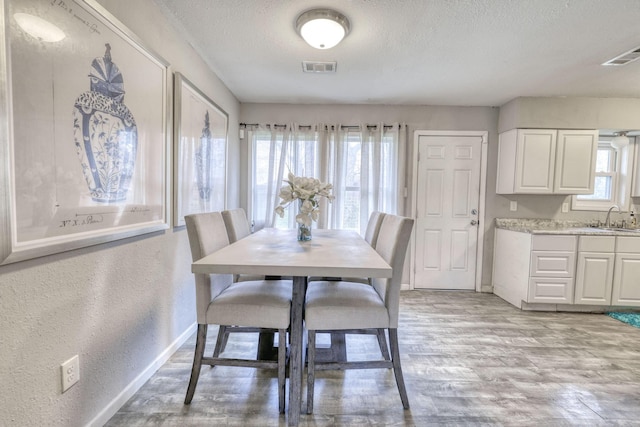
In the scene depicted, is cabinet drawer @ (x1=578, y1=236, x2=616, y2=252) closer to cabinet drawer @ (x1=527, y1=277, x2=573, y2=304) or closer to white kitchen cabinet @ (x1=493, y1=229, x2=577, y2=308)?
white kitchen cabinet @ (x1=493, y1=229, x2=577, y2=308)

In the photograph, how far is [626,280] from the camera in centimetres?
283

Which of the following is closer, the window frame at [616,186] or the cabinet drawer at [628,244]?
A: the cabinet drawer at [628,244]

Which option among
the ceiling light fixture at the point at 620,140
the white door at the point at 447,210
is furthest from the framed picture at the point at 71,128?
the ceiling light fixture at the point at 620,140

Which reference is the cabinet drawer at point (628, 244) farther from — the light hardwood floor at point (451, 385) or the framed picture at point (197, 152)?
the framed picture at point (197, 152)

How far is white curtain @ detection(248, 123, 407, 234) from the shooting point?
11.2ft

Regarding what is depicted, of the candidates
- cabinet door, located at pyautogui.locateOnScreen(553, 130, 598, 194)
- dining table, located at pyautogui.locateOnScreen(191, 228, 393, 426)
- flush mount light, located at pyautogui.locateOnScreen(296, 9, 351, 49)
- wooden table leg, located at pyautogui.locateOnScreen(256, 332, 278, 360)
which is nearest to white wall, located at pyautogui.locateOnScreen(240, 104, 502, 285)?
cabinet door, located at pyautogui.locateOnScreen(553, 130, 598, 194)

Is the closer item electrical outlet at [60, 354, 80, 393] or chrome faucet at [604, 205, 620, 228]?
electrical outlet at [60, 354, 80, 393]

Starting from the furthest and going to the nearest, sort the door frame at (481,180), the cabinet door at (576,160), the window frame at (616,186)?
the door frame at (481,180) → the window frame at (616,186) → the cabinet door at (576,160)

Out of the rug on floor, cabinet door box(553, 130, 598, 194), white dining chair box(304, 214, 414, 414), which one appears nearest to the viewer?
white dining chair box(304, 214, 414, 414)

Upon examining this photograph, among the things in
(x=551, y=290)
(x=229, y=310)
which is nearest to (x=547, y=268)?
(x=551, y=290)

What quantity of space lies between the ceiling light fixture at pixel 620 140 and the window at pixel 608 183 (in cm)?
9

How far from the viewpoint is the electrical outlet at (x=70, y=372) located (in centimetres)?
116

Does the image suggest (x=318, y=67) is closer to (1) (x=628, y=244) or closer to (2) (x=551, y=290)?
(2) (x=551, y=290)

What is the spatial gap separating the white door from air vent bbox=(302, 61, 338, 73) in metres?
1.52
